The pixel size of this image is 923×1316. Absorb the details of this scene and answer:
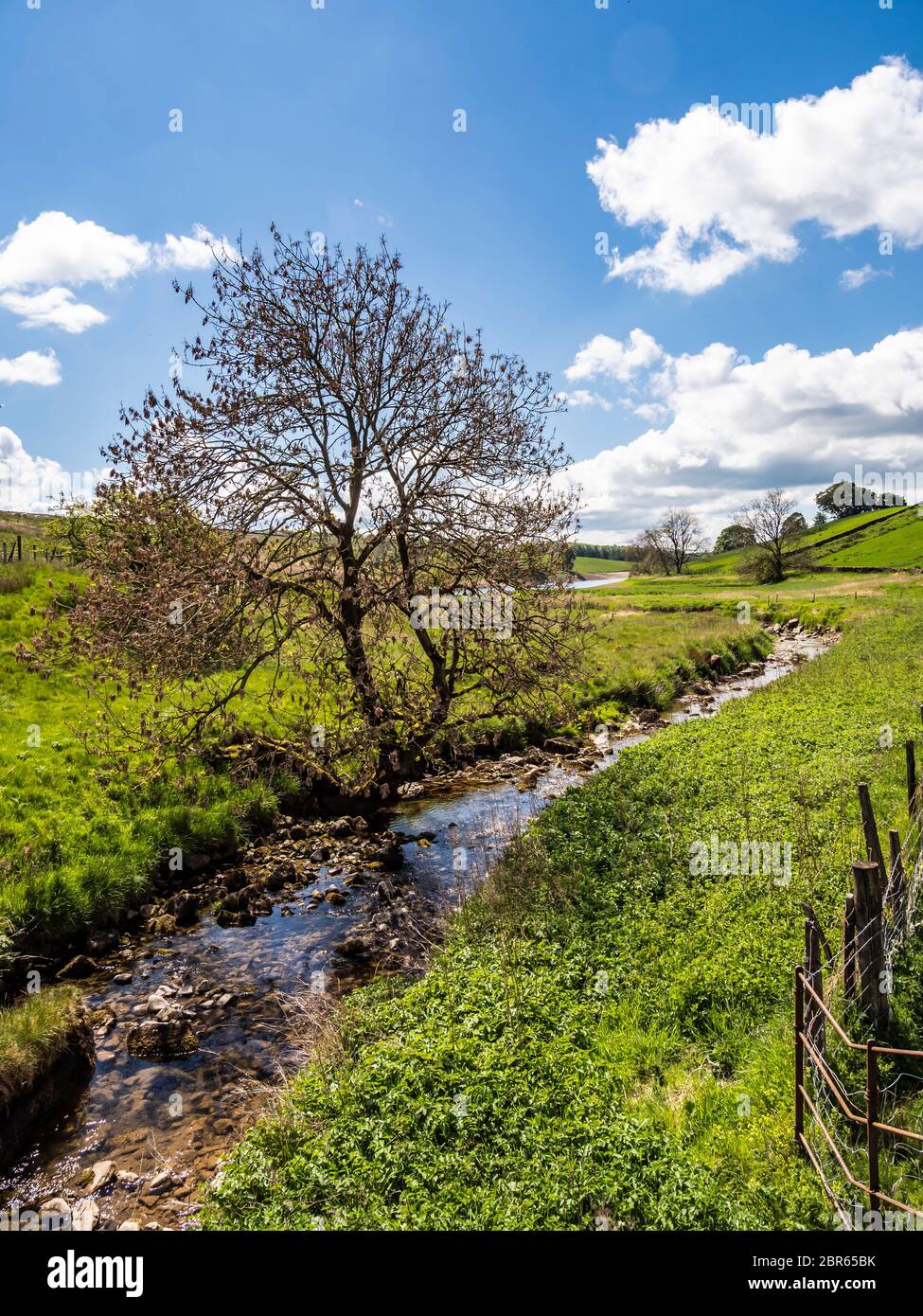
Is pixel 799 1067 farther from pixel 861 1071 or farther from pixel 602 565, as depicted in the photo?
pixel 602 565

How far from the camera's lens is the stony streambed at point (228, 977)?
21.2ft

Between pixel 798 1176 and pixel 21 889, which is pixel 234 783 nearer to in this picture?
pixel 21 889

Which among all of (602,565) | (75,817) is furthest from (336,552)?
(602,565)

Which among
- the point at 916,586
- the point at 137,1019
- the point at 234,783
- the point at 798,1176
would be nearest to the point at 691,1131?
the point at 798,1176

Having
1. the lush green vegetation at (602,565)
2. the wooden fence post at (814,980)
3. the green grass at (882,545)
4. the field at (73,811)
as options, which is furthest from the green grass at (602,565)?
the wooden fence post at (814,980)

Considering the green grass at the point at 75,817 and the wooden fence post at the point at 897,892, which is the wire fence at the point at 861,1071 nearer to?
the wooden fence post at the point at 897,892

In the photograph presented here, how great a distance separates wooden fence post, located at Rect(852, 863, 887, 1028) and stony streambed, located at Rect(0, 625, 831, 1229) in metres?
5.82

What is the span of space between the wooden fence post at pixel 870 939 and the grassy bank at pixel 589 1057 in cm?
91

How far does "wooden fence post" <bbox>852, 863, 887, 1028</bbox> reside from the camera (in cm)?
566

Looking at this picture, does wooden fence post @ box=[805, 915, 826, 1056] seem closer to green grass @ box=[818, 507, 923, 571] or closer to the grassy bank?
the grassy bank

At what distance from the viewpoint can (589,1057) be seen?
671 cm

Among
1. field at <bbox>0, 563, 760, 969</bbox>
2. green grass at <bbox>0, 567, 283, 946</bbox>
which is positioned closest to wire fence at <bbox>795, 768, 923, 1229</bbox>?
field at <bbox>0, 563, 760, 969</bbox>

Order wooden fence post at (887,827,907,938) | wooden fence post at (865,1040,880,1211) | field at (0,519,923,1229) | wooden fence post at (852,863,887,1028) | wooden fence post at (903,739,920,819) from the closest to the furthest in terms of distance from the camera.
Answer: wooden fence post at (865,1040,880,1211) < field at (0,519,923,1229) < wooden fence post at (852,863,887,1028) < wooden fence post at (887,827,907,938) < wooden fence post at (903,739,920,819)

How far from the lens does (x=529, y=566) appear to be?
13523 millimetres
